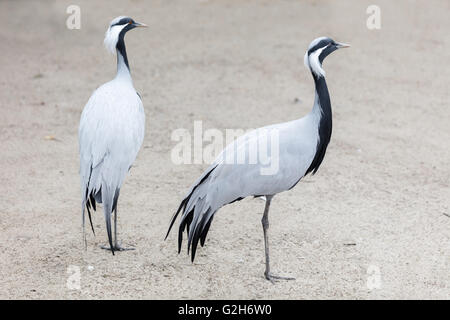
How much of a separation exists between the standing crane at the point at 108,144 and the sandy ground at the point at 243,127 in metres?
0.52

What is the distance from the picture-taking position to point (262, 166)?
4445mm

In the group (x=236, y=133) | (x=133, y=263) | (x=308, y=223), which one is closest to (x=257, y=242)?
(x=308, y=223)

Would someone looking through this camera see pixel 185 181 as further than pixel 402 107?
No

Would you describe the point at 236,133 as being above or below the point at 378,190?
above

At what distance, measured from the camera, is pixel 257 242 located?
5090mm

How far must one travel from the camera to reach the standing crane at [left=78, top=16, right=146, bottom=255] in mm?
4605

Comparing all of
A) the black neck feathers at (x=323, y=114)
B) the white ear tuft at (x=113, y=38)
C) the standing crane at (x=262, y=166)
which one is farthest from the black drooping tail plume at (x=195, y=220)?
the white ear tuft at (x=113, y=38)

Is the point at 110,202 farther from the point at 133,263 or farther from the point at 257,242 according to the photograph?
the point at 257,242

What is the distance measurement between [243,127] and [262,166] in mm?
2768

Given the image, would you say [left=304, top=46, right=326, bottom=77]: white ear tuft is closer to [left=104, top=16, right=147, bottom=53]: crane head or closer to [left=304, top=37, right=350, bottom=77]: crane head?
[left=304, top=37, right=350, bottom=77]: crane head

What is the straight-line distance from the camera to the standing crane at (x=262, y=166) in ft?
14.6
